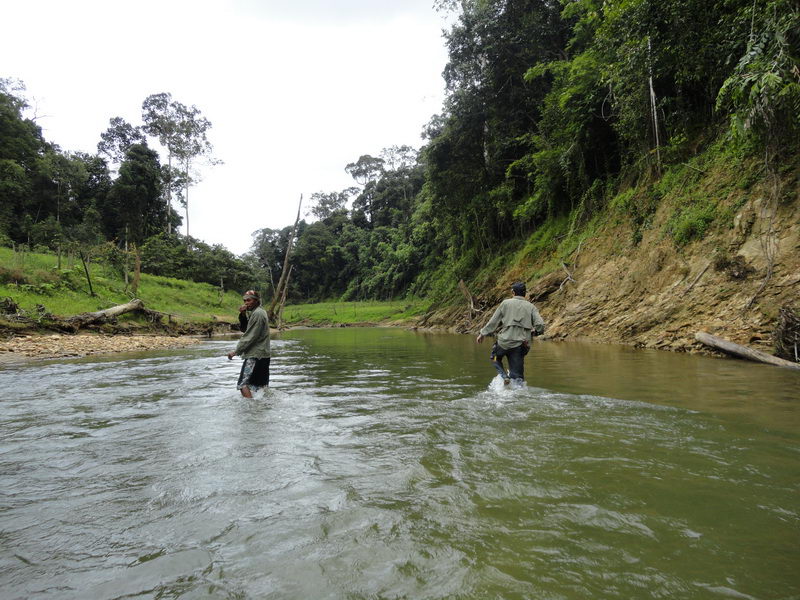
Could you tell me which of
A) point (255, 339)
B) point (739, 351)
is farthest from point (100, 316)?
point (739, 351)

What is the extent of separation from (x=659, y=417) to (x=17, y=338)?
62.4 ft

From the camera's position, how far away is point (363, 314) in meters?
50.2

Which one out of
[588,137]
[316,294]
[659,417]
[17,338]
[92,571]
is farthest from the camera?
[316,294]

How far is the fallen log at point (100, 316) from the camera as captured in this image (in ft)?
59.1

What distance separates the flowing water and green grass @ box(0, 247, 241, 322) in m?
16.6

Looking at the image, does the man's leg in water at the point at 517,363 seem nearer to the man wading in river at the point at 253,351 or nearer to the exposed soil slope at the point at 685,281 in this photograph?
the man wading in river at the point at 253,351

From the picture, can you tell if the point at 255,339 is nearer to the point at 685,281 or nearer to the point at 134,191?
the point at 685,281

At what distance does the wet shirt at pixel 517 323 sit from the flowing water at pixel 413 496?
868 mm

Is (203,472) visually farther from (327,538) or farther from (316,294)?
(316,294)

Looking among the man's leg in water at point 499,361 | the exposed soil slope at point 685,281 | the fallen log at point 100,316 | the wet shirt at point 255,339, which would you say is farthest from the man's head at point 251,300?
the fallen log at point 100,316

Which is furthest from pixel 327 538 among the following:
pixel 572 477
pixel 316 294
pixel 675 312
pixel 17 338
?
pixel 316 294

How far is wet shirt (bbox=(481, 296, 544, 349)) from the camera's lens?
6.97 meters

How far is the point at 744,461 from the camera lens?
348 cm

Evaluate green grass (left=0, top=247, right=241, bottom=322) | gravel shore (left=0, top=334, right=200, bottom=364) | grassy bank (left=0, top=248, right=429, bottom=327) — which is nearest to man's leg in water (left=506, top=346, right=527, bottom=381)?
gravel shore (left=0, top=334, right=200, bottom=364)
